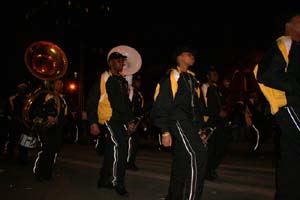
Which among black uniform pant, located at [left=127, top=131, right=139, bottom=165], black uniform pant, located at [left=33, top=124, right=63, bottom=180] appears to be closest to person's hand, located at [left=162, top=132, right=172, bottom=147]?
black uniform pant, located at [left=33, top=124, right=63, bottom=180]

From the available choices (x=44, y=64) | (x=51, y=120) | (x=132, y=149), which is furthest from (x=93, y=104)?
(x=44, y=64)

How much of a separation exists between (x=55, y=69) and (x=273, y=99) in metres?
6.71

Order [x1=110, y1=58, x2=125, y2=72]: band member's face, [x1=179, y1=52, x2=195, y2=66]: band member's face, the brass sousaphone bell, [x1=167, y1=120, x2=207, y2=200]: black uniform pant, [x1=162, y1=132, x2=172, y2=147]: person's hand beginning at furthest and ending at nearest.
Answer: the brass sousaphone bell, [x1=110, y1=58, x2=125, y2=72]: band member's face, [x1=179, y1=52, x2=195, y2=66]: band member's face, [x1=162, y1=132, x2=172, y2=147]: person's hand, [x1=167, y1=120, x2=207, y2=200]: black uniform pant

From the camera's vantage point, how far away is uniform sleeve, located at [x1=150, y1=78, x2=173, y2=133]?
488cm

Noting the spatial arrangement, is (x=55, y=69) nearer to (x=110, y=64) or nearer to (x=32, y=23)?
(x=110, y=64)

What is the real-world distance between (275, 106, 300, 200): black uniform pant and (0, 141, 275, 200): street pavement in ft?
6.97

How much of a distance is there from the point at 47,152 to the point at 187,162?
348cm

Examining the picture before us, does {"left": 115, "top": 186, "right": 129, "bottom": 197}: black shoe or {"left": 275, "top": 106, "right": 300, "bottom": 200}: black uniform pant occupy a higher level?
{"left": 275, "top": 106, "right": 300, "bottom": 200}: black uniform pant

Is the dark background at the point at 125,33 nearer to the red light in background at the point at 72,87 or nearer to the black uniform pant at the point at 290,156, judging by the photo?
the red light in background at the point at 72,87

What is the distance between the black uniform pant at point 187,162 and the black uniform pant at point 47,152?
3118mm

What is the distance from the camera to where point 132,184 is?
700cm

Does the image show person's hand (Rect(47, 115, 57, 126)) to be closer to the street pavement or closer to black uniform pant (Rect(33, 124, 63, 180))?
black uniform pant (Rect(33, 124, 63, 180))

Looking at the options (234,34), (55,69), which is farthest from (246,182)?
(234,34)

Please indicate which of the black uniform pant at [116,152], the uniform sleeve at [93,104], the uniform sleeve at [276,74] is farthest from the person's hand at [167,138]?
the uniform sleeve at [93,104]
